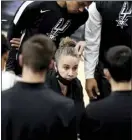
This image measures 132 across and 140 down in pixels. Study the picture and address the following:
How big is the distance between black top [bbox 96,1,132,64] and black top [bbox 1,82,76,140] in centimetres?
35

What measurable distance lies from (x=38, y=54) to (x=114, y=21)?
0.45 metres

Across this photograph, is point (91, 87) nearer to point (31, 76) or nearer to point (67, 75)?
point (67, 75)

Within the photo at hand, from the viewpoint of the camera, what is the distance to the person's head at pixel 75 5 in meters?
1.56

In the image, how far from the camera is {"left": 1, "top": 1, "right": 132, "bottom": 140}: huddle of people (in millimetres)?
1229

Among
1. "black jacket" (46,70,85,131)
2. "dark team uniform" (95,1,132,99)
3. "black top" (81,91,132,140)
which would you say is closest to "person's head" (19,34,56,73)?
"black jacket" (46,70,85,131)

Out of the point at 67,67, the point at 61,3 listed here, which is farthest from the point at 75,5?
the point at 67,67

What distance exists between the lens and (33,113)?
4.07ft

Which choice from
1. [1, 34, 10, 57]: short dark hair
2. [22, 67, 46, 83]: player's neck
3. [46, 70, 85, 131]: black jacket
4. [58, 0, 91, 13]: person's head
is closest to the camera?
[22, 67, 46, 83]: player's neck

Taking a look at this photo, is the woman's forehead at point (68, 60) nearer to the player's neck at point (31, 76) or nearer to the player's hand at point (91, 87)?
the player's hand at point (91, 87)

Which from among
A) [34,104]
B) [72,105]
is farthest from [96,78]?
[34,104]

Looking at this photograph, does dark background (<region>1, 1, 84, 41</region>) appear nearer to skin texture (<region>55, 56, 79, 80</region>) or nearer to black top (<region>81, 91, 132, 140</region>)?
skin texture (<region>55, 56, 79, 80</region>)

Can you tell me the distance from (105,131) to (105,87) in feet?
0.70

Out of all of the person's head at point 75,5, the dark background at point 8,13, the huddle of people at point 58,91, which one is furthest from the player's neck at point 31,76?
the person's head at point 75,5

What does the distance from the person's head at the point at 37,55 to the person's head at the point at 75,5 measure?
0.34 metres
